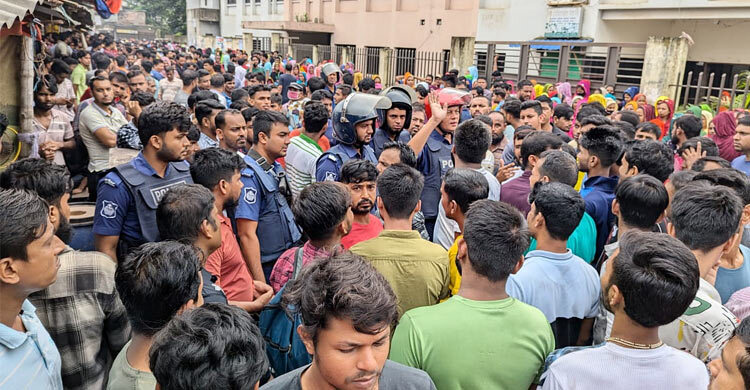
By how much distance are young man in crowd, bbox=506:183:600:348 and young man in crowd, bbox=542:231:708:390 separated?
0.54m

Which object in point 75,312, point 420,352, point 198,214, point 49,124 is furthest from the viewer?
point 49,124

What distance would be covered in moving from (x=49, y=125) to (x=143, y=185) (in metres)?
2.90

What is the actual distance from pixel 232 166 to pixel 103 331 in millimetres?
1233

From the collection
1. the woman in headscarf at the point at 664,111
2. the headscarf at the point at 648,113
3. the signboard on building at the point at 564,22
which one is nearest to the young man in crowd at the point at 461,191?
the woman in headscarf at the point at 664,111

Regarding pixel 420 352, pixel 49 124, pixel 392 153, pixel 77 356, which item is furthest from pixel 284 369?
pixel 49 124

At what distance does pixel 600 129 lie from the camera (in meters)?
4.01

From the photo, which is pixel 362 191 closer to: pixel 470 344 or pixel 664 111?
pixel 470 344

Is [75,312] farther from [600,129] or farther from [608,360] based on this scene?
[600,129]

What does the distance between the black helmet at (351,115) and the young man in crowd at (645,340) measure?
2656mm

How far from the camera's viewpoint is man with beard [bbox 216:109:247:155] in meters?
4.36

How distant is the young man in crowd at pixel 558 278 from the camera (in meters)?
2.41

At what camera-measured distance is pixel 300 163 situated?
4312 millimetres

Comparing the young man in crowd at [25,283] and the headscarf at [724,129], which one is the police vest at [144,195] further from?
the headscarf at [724,129]

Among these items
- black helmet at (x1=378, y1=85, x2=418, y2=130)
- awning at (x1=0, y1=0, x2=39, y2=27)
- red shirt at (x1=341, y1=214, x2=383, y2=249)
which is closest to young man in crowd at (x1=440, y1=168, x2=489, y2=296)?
red shirt at (x1=341, y1=214, x2=383, y2=249)
